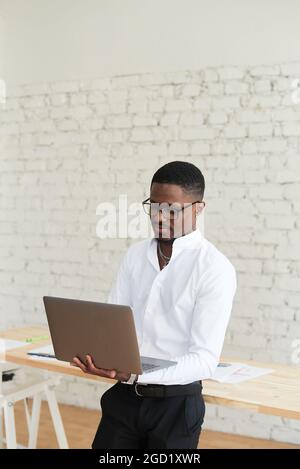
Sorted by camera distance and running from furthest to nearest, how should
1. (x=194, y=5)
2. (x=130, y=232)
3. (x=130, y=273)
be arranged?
(x=130, y=232), (x=194, y=5), (x=130, y=273)

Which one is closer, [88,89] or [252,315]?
[252,315]

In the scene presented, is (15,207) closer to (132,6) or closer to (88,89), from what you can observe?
(88,89)

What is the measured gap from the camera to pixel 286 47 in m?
3.54

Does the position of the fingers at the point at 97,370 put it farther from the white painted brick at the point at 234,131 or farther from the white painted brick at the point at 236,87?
the white painted brick at the point at 236,87

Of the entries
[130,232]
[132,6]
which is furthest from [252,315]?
[132,6]

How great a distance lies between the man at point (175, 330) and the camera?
182 centimetres

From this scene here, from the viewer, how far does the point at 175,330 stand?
1912mm

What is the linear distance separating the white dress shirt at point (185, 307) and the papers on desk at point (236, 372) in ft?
1.33

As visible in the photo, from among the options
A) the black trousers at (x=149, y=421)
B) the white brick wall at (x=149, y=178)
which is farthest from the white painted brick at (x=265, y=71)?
the black trousers at (x=149, y=421)

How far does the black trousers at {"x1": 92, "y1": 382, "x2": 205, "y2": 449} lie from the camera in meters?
1.84

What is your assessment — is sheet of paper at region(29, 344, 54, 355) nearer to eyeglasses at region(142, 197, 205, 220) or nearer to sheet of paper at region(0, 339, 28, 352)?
sheet of paper at region(0, 339, 28, 352)

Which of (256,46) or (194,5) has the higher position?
(194,5)

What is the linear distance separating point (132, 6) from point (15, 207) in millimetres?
1575

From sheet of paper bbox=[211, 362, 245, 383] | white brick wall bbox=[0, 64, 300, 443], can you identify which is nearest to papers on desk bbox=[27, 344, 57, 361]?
sheet of paper bbox=[211, 362, 245, 383]
